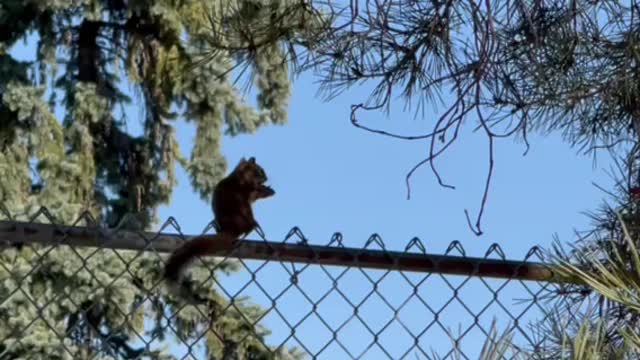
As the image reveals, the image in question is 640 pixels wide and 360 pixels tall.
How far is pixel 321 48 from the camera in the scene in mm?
1879

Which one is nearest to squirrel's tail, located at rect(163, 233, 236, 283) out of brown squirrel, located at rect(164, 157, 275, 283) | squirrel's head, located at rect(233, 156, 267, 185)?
brown squirrel, located at rect(164, 157, 275, 283)

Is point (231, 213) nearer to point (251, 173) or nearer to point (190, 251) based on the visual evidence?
point (251, 173)

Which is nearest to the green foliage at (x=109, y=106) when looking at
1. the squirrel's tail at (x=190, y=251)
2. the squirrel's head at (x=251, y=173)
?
the squirrel's head at (x=251, y=173)

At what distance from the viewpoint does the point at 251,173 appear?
2.68 m

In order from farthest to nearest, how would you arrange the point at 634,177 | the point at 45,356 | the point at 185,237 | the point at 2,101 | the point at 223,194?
the point at 2,101, the point at 45,356, the point at 223,194, the point at 634,177, the point at 185,237

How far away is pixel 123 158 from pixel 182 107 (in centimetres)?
52

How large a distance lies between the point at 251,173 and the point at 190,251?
987mm

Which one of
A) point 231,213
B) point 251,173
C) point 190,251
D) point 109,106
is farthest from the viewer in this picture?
point 109,106

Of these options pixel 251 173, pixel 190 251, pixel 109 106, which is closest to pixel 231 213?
pixel 251 173

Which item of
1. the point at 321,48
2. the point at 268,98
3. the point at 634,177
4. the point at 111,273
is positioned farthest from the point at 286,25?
the point at 268,98

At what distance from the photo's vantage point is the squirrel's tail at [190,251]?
169cm

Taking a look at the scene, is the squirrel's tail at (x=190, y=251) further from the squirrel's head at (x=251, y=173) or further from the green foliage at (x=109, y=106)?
the green foliage at (x=109, y=106)

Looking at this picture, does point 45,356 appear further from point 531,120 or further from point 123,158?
point 531,120

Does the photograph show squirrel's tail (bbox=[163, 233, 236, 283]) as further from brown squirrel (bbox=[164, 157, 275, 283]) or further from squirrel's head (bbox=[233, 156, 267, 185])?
squirrel's head (bbox=[233, 156, 267, 185])
